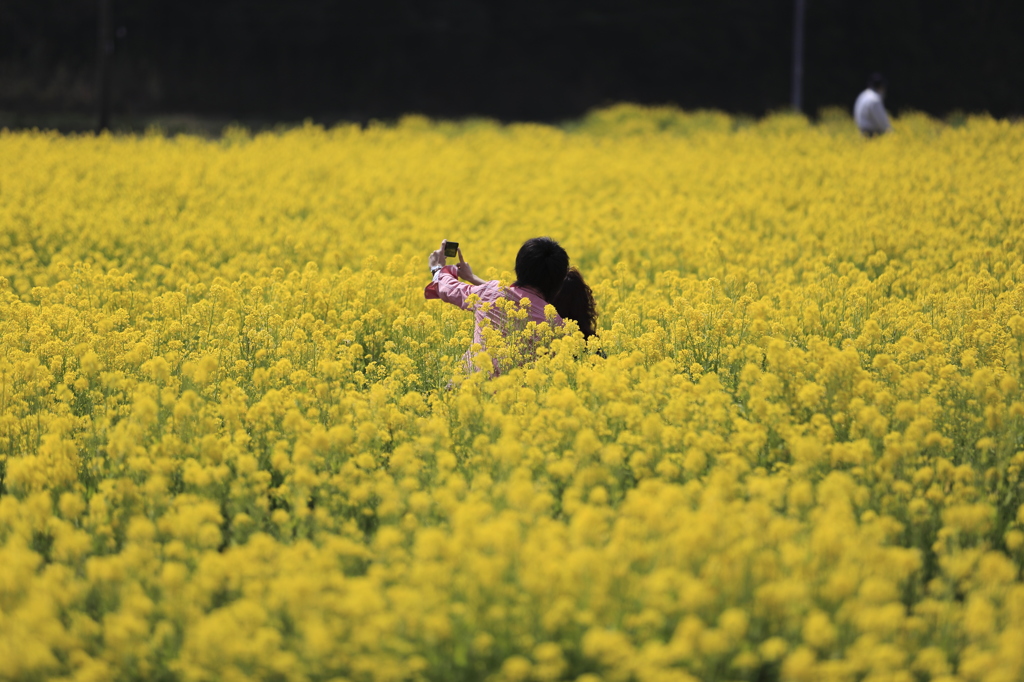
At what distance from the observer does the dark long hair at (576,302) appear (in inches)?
222

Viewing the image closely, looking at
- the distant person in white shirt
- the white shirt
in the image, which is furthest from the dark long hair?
the white shirt

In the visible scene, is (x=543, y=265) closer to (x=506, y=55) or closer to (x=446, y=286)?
(x=446, y=286)

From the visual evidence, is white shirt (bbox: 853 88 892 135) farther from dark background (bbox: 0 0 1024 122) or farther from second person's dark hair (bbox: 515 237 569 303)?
dark background (bbox: 0 0 1024 122)

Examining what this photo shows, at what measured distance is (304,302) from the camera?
659 centimetres

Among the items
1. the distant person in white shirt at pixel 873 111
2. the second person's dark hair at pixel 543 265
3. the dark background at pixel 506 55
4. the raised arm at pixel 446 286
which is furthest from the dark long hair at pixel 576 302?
the dark background at pixel 506 55

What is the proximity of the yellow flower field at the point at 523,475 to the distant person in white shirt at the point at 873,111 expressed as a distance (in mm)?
6852

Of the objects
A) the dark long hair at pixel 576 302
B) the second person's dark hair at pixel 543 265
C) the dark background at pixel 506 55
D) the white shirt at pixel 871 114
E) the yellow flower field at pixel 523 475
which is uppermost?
the dark background at pixel 506 55

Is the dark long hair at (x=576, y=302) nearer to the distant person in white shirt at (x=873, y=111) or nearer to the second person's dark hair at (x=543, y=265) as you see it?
the second person's dark hair at (x=543, y=265)

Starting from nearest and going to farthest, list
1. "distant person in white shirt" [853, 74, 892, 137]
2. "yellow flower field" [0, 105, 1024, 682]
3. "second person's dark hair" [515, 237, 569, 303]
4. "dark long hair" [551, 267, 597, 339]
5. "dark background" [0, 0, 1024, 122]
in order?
"yellow flower field" [0, 105, 1024, 682], "second person's dark hair" [515, 237, 569, 303], "dark long hair" [551, 267, 597, 339], "distant person in white shirt" [853, 74, 892, 137], "dark background" [0, 0, 1024, 122]

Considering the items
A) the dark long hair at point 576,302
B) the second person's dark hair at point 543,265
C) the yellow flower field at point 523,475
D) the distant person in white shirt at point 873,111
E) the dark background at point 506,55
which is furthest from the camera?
the dark background at point 506,55

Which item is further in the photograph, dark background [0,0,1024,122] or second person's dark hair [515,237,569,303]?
dark background [0,0,1024,122]

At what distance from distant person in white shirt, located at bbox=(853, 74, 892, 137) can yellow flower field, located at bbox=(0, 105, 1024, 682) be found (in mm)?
6852

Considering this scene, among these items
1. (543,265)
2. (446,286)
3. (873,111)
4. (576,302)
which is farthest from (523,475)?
(873,111)

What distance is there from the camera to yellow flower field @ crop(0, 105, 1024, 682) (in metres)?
2.92
